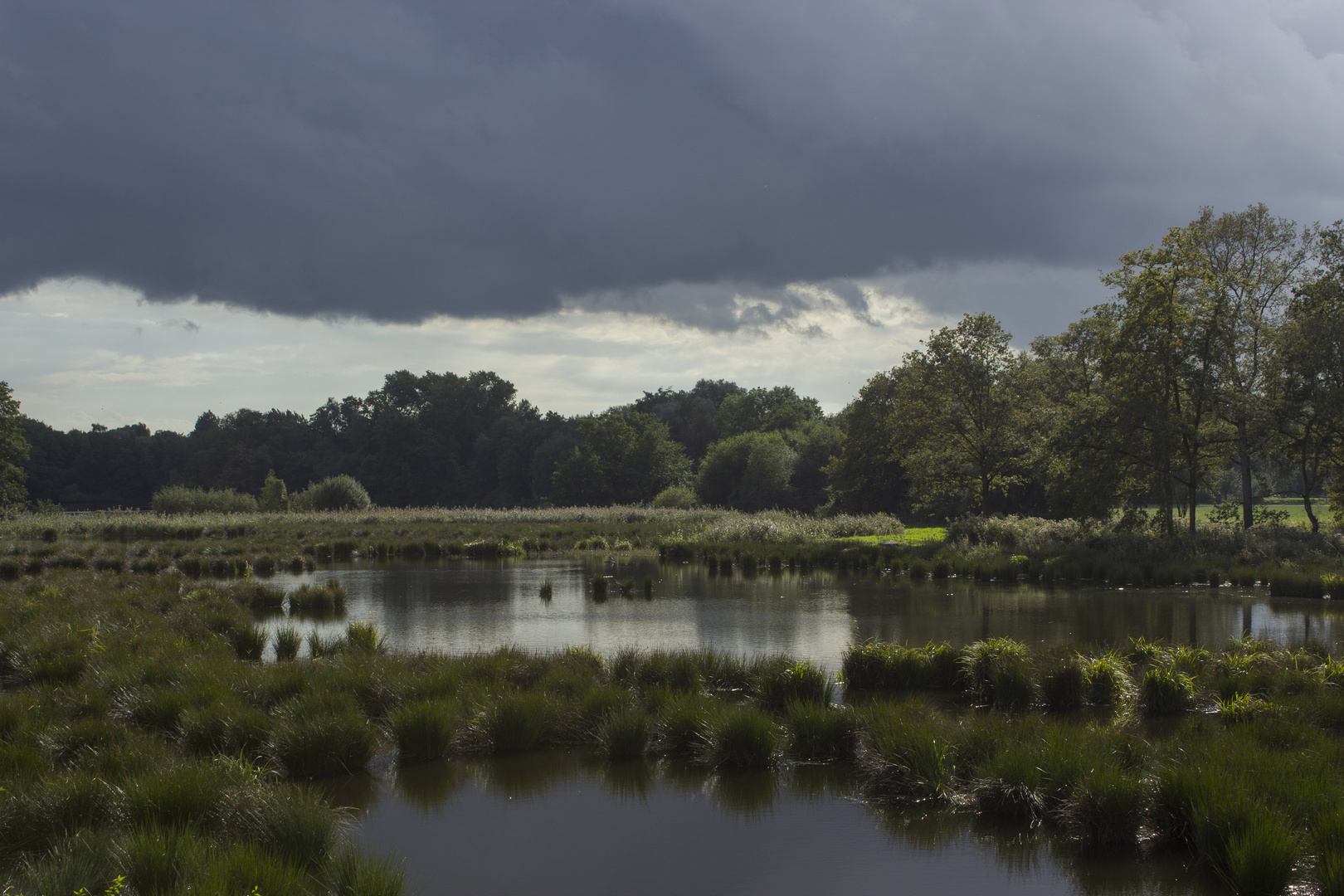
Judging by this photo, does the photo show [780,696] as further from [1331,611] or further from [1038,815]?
[1331,611]

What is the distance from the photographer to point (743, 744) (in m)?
8.17

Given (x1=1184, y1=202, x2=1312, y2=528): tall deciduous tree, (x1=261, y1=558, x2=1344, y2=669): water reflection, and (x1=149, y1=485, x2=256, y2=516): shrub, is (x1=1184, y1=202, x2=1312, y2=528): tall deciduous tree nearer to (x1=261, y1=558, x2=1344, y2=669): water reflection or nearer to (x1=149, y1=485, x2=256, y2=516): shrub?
(x1=261, y1=558, x2=1344, y2=669): water reflection

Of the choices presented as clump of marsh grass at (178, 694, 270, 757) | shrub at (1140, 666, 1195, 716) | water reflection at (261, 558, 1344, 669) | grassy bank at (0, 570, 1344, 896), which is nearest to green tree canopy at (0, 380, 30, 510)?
water reflection at (261, 558, 1344, 669)

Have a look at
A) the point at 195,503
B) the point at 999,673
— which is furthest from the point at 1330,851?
the point at 195,503

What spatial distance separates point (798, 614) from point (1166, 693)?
8.97 meters

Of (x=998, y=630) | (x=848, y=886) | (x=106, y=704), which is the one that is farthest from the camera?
(x=998, y=630)

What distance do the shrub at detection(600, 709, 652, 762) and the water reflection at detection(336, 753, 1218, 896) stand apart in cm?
30

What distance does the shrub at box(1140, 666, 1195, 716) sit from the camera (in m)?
9.50

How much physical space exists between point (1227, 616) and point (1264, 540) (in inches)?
370

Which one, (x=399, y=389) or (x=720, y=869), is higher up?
(x=399, y=389)

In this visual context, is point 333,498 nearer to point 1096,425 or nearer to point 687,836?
point 1096,425

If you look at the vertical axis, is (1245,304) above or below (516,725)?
above

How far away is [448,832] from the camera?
672cm

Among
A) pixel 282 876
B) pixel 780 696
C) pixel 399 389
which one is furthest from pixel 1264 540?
pixel 399 389
